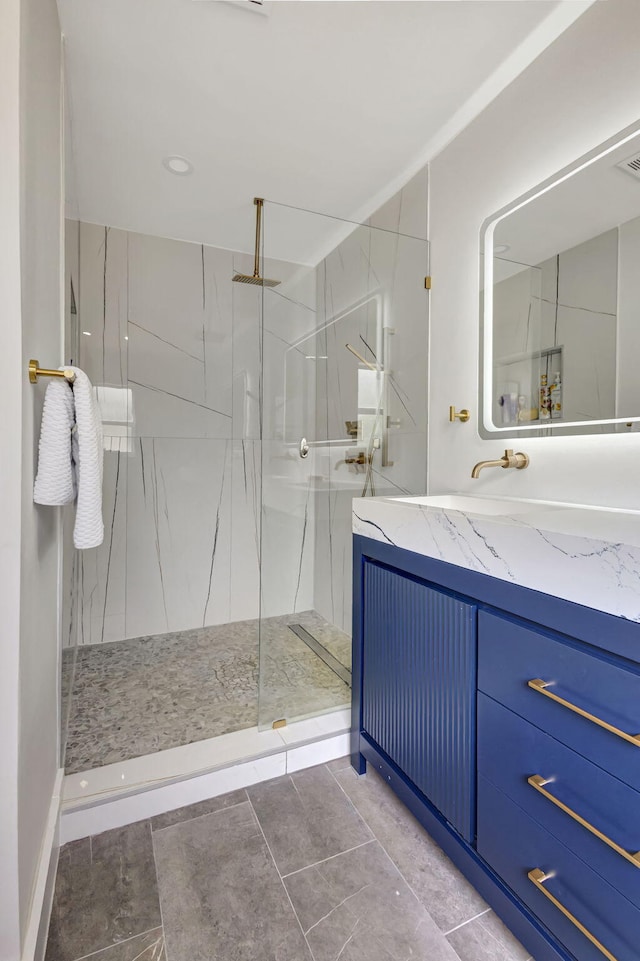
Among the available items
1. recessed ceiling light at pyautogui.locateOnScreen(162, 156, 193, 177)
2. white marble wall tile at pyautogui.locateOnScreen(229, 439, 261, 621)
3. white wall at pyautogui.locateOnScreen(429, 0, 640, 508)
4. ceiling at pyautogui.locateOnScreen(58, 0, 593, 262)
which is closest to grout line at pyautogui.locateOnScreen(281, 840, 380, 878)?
white wall at pyautogui.locateOnScreen(429, 0, 640, 508)

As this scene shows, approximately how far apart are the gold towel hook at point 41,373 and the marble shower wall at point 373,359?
1.16 meters

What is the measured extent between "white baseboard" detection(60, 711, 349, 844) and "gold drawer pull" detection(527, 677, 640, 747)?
1022 mm

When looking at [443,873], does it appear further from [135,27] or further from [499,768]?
[135,27]

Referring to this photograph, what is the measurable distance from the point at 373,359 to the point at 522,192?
2.67 ft

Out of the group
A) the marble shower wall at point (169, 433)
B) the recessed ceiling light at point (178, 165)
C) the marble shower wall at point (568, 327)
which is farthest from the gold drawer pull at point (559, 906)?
the recessed ceiling light at point (178, 165)

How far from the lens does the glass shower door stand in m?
1.95

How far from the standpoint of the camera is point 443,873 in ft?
3.92

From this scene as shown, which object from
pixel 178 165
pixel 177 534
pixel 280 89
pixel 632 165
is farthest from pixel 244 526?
pixel 632 165

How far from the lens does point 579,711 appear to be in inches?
31.1

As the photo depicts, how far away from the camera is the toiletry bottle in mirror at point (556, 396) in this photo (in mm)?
1398

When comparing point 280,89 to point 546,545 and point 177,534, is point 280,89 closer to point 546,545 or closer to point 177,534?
point 546,545

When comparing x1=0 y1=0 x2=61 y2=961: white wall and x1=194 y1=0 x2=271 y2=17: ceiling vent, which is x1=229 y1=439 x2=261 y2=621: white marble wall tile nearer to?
x1=0 y1=0 x2=61 y2=961: white wall

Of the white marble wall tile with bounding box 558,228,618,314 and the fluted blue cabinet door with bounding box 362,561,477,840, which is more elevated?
the white marble wall tile with bounding box 558,228,618,314

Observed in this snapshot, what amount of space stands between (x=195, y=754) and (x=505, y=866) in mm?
995
